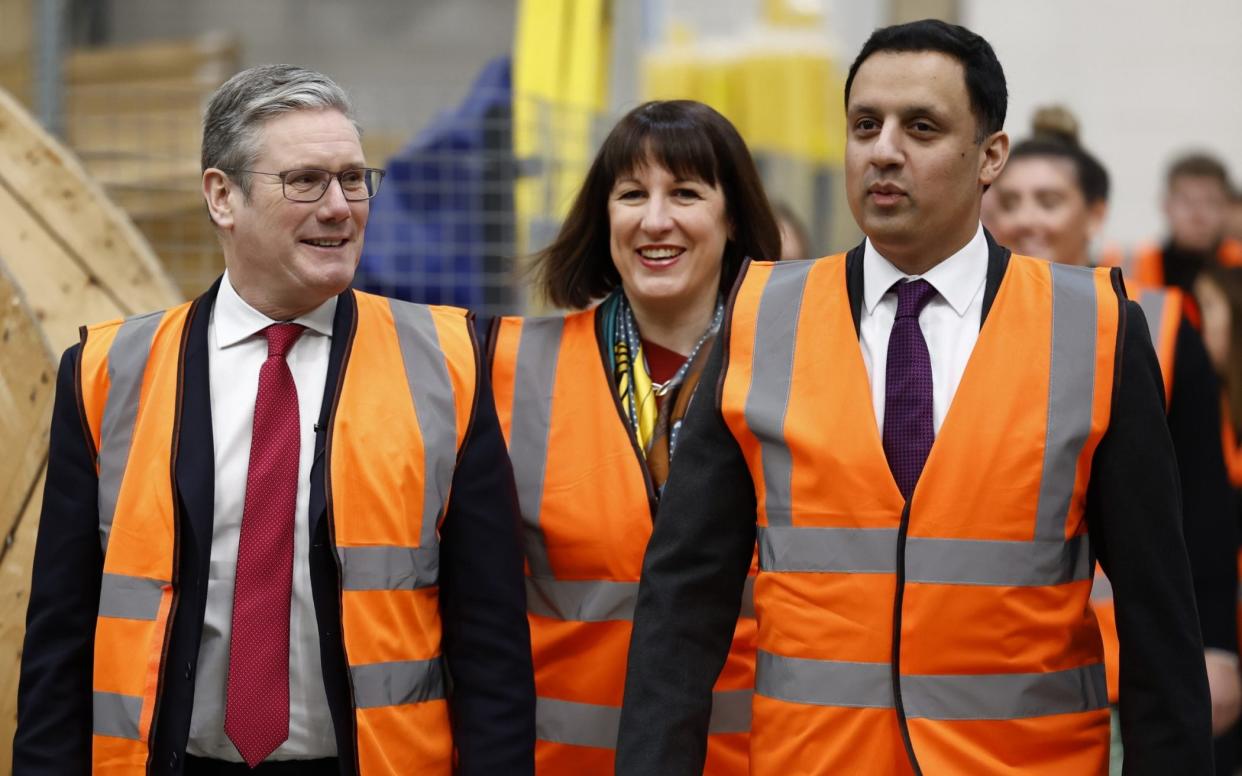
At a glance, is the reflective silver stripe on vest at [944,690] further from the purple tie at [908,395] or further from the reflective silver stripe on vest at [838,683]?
the purple tie at [908,395]

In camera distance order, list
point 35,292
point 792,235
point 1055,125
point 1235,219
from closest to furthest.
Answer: point 35,292, point 1055,125, point 792,235, point 1235,219

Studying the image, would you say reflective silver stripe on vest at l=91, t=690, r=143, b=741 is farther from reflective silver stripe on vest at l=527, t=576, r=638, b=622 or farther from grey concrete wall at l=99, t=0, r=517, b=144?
grey concrete wall at l=99, t=0, r=517, b=144

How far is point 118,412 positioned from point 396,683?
0.67 m

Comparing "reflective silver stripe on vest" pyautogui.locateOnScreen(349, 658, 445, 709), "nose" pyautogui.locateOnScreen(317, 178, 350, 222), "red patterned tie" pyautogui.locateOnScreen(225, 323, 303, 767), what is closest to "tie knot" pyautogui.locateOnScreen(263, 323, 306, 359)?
"red patterned tie" pyautogui.locateOnScreen(225, 323, 303, 767)

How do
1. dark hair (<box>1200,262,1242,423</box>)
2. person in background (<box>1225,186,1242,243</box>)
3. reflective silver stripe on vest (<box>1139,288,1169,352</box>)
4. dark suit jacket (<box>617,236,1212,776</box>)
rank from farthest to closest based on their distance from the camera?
person in background (<box>1225,186,1242,243</box>)
dark hair (<box>1200,262,1242,423</box>)
reflective silver stripe on vest (<box>1139,288,1169,352</box>)
dark suit jacket (<box>617,236,1212,776</box>)

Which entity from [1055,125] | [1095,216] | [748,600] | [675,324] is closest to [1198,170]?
[1055,125]

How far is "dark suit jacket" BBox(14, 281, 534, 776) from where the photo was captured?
2.87 m

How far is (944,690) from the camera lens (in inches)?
108

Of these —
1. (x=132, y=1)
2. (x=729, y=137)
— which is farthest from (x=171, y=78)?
(x=729, y=137)

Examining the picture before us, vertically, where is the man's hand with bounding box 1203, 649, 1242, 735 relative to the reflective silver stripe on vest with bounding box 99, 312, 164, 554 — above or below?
below

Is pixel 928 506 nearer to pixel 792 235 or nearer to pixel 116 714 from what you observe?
pixel 116 714

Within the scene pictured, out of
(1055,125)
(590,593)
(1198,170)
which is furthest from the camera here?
(1198,170)

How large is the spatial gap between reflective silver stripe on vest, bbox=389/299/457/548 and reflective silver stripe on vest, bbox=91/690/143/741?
0.55 m

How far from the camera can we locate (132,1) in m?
10.2
